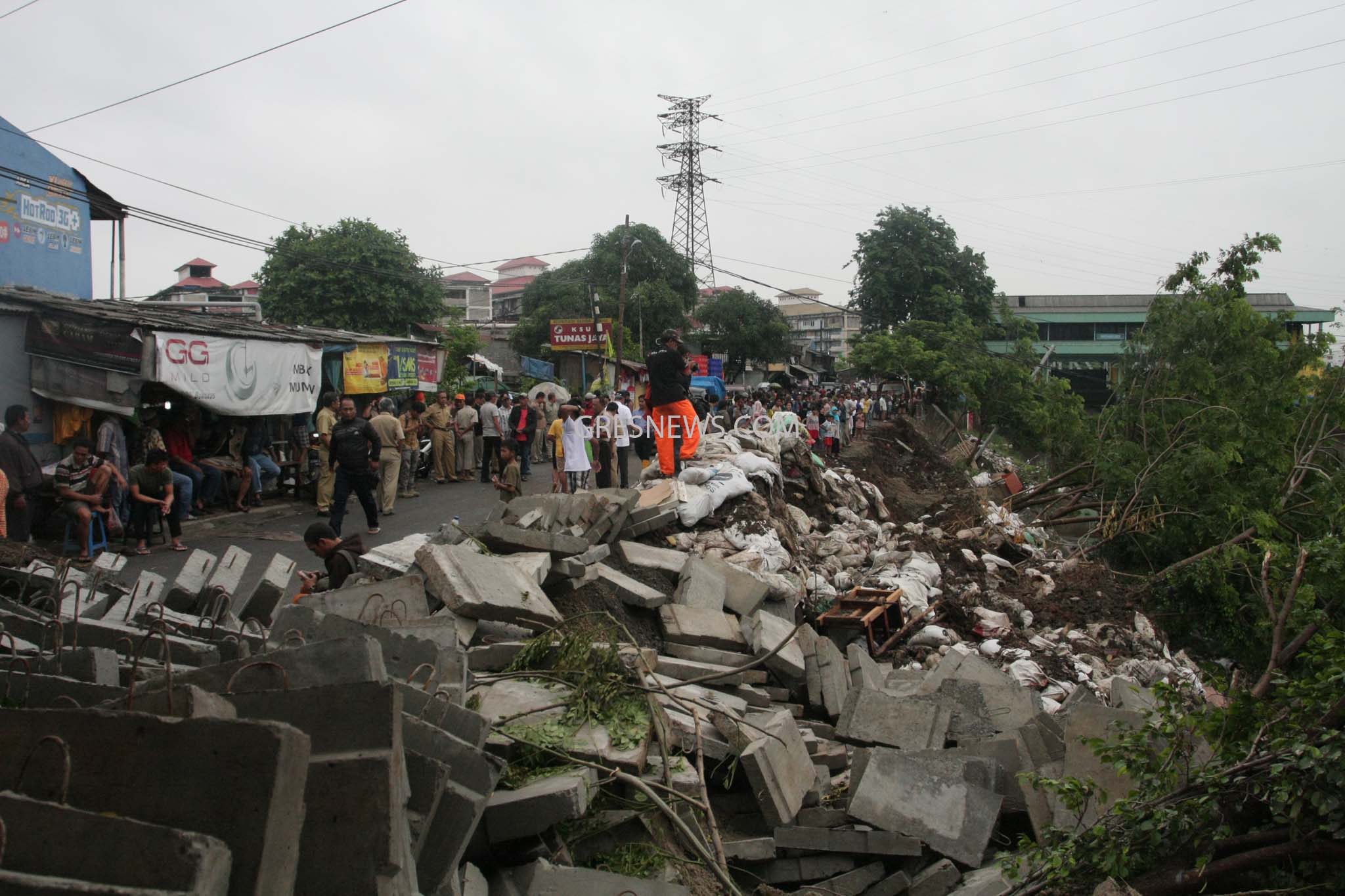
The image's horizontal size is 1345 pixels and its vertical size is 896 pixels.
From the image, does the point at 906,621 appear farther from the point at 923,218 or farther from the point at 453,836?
the point at 923,218

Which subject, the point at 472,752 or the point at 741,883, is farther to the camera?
the point at 741,883

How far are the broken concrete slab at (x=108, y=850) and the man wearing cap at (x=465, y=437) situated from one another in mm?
14454

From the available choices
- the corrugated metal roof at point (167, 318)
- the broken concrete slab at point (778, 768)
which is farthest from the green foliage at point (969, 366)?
the broken concrete slab at point (778, 768)

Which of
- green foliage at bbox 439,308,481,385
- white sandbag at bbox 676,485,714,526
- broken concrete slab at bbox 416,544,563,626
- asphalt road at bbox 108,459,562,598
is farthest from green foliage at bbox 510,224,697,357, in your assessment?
broken concrete slab at bbox 416,544,563,626

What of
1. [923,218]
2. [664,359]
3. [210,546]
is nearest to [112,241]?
[210,546]

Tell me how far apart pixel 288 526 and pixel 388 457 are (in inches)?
62.0

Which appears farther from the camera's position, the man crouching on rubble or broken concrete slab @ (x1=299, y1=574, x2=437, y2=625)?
the man crouching on rubble

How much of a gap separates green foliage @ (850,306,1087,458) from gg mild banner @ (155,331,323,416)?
626 inches

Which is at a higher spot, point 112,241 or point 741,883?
point 112,241

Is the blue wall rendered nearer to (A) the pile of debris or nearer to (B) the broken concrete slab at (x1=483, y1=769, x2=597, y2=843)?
(A) the pile of debris

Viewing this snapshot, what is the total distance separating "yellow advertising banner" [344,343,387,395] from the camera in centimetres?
1611

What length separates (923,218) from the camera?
41.8 metres

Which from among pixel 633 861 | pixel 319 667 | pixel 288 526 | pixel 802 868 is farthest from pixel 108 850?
pixel 288 526

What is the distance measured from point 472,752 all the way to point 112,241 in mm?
17344
